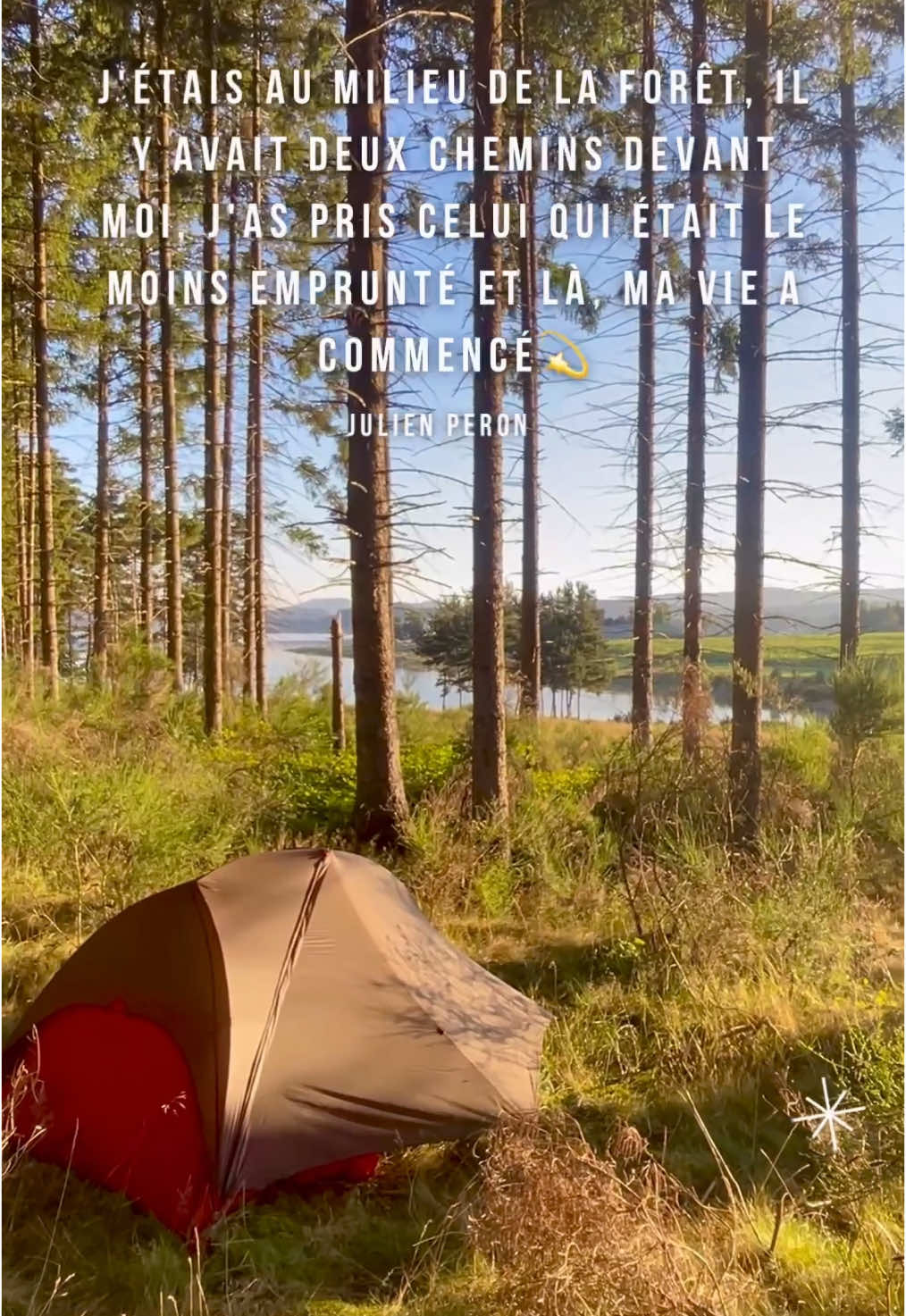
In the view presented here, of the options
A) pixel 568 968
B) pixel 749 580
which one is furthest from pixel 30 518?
pixel 568 968

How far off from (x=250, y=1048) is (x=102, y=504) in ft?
41.5

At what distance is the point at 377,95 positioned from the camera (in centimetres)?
641

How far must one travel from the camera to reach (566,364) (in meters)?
6.45

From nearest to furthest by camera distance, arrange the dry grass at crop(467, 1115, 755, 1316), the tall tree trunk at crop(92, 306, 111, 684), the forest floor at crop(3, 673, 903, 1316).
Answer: the dry grass at crop(467, 1115, 755, 1316) < the forest floor at crop(3, 673, 903, 1316) < the tall tree trunk at crop(92, 306, 111, 684)

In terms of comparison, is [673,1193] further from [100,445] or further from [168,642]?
[100,445]

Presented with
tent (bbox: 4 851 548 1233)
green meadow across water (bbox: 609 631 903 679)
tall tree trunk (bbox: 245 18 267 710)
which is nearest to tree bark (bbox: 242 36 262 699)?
tall tree trunk (bbox: 245 18 267 710)

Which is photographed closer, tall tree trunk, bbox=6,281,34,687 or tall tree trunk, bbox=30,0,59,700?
tall tree trunk, bbox=30,0,59,700

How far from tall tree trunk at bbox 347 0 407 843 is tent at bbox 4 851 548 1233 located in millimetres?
2907

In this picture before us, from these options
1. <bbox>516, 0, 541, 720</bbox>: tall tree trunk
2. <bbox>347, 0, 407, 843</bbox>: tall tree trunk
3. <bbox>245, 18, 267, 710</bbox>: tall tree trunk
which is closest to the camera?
<bbox>347, 0, 407, 843</bbox>: tall tree trunk

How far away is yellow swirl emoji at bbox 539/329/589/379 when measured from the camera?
6.12 m

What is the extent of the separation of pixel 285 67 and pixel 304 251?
1.38 metres

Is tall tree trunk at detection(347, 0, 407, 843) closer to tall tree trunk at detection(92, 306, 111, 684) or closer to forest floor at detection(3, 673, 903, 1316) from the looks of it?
forest floor at detection(3, 673, 903, 1316)

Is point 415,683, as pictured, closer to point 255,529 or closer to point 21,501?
point 255,529

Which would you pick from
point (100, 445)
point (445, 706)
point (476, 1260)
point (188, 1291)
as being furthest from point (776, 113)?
point (100, 445)
